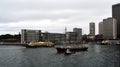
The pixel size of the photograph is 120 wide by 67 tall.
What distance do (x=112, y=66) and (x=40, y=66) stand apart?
64.3 feet

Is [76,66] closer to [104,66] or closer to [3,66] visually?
[104,66]

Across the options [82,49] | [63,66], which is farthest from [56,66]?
[82,49]

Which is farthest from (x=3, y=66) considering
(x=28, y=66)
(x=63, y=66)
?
(x=63, y=66)

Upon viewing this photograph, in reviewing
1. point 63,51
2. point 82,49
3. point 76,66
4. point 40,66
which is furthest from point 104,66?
point 82,49

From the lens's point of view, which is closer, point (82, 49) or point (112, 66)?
point (112, 66)

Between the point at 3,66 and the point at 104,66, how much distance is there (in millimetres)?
28126

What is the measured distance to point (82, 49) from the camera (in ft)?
446

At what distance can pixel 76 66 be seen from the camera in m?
64.3

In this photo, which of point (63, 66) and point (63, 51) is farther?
point (63, 51)

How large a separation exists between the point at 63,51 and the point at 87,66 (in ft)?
175

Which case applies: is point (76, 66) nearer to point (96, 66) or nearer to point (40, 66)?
point (96, 66)

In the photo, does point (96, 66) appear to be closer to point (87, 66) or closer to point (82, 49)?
point (87, 66)

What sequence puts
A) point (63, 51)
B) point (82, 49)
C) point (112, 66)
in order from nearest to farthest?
point (112, 66) < point (63, 51) < point (82, 49)

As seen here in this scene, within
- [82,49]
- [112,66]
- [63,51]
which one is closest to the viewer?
[112,66]
